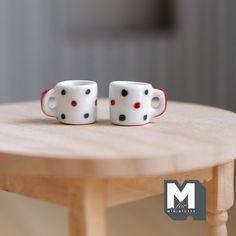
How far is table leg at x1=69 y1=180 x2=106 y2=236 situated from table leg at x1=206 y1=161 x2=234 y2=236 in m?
0.27

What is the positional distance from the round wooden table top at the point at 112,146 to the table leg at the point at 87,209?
4 cm

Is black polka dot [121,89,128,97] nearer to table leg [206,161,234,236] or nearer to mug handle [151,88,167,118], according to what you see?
mug handle [151,88,167,118]

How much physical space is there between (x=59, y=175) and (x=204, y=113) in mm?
557

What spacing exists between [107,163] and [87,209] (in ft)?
0.30

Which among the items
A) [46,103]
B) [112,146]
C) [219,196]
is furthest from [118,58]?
[112,146]

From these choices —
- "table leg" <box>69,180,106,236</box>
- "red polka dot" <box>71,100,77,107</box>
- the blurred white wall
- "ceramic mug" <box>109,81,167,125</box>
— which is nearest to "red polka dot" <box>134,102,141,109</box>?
"ceramic mug" <box>109,81,167,125</box>

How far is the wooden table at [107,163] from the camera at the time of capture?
107 cm

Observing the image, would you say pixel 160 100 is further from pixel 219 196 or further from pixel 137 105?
pixel 219 196

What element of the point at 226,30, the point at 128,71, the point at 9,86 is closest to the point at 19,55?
the point at 9,86

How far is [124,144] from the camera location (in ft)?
3.83

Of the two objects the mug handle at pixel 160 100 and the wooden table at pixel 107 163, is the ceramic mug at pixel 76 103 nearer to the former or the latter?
the wooden table at pixel 107 163

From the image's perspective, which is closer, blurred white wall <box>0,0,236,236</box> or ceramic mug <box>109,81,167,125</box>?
ceramic mug <box>109,81,167,125</box>

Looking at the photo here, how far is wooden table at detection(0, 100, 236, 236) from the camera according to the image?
1.07 metres

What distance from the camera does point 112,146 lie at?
3.77 ft
